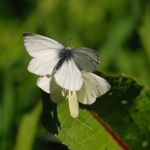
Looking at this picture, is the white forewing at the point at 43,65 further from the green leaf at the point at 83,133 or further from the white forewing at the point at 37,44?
the green leaf at the point at 83,133

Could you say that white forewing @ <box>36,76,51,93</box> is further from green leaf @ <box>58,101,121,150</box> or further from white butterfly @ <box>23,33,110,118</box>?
green leaf @ <box>58,101,121,150</box>

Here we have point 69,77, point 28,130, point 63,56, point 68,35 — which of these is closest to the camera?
point 69,77

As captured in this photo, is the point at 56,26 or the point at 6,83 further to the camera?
the point at 56,26

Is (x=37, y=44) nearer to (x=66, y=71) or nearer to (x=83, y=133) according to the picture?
(x=66, y=71)

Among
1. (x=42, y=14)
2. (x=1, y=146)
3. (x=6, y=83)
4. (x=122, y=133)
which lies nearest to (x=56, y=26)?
(x=42, y=14)

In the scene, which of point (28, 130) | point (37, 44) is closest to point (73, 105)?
point (37, 44)

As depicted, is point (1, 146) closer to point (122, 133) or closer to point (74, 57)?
point (122, 133)
